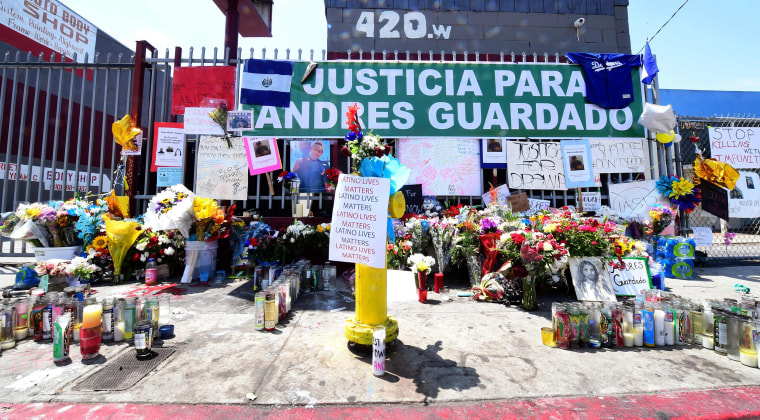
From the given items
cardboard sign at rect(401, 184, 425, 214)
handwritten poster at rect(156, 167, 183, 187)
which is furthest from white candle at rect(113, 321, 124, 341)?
cardboard sign at rect(401, 184, 425, 214)

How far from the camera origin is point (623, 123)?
23.1 ft

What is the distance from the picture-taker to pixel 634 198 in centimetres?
666

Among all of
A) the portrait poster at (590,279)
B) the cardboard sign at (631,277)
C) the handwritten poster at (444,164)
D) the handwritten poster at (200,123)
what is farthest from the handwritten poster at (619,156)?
the handwritten poster at (200,123)

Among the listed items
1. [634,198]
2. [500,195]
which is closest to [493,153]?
[500,195]

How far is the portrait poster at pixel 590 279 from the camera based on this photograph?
13.8ft

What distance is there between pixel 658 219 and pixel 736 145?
3190mm

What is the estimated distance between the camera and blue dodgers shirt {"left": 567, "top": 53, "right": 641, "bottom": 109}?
7.04 metres

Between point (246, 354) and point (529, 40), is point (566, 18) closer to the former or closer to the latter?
point (529, 40)

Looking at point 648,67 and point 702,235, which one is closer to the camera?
point 702,235

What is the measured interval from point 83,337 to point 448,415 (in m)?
2.83

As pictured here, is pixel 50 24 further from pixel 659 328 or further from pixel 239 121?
pixel 659 328

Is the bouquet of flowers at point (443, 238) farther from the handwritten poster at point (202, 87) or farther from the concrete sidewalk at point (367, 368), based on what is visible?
the handwritten poster at point (202, 87)

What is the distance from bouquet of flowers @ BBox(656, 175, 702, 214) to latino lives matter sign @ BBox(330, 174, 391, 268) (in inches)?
269

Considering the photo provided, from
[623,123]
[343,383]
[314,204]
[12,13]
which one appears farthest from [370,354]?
[12,13]
